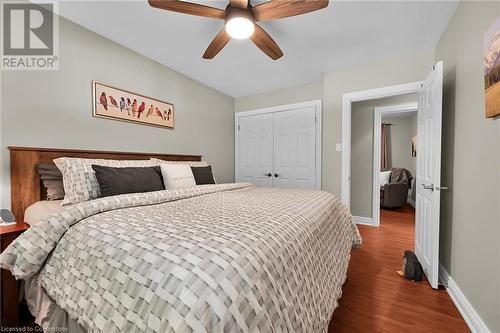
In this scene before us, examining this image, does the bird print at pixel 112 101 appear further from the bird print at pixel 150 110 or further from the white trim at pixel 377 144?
the white trim at pixel 377 144

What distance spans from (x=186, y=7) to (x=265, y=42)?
731 millimetres

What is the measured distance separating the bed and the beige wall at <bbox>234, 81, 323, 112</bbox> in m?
2.77

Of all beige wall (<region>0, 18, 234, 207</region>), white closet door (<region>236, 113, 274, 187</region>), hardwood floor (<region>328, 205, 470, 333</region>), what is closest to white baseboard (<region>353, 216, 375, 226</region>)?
hardwood floor (<region>328, 205, 470, 333</region>)

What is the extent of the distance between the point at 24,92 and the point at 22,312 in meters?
1.62

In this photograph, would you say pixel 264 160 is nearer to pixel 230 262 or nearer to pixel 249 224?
pixel 249 224

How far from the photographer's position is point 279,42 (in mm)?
2479

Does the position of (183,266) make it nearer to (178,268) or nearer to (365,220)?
(178,268)

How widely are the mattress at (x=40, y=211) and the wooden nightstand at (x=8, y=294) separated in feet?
0.41

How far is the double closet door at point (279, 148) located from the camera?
364cm

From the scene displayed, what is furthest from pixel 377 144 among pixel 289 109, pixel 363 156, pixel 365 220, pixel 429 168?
pixel 429 168

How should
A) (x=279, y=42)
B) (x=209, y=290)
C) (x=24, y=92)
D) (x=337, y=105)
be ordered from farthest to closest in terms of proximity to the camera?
1. (x=337, y=105)
2. (x=279, y=42)
3. (x=24, y=92)
4. (x=209, y=290)

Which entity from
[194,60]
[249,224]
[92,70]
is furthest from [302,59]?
[249,224]

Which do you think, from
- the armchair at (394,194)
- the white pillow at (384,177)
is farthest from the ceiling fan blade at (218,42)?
the white pillow at (384,177)

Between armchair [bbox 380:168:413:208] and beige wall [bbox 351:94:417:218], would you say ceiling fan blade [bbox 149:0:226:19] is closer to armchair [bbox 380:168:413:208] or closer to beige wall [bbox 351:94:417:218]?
beige wall [bbox 351:94:417:218]
